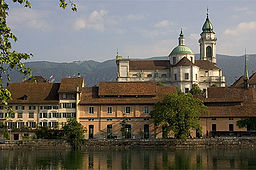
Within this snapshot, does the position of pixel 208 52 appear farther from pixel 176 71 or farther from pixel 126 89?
pixel 126 89

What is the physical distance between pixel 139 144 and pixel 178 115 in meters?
7.99

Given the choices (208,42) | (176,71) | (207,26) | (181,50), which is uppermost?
(207,26)

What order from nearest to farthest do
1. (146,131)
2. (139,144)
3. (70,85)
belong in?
(139,144), (146,131), (70,85)

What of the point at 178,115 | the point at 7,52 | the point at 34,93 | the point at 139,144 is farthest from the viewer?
the point at 34,93

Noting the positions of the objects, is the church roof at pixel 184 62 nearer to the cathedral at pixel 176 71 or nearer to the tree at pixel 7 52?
the cathedral at pixel 176 71

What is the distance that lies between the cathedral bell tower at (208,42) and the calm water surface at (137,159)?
9567 centimetres

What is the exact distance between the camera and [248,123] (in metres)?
76.4

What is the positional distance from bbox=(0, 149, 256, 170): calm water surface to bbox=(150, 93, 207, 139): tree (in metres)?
4.62

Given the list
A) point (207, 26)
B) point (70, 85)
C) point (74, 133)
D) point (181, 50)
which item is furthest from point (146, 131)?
point (207, 26)

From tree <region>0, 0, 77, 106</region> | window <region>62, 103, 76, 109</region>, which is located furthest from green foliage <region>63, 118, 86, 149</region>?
tree <region>0, 0, 77, 106</region>

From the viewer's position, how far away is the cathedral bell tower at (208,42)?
159m

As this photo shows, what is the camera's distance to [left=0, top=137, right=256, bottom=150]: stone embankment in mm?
71125

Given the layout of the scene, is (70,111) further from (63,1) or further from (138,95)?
(63,1)

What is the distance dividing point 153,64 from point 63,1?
119 metres
